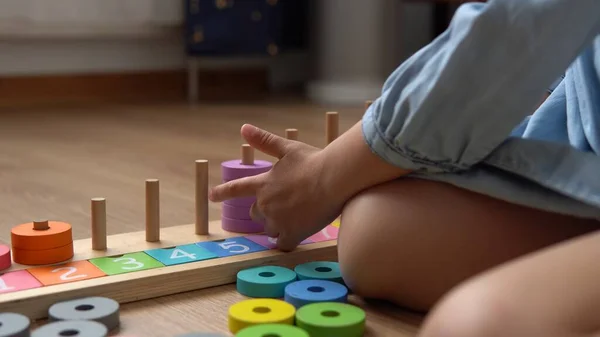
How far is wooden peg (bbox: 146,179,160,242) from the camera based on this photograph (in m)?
0.84

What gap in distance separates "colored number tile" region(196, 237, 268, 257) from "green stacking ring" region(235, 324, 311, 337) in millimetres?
203

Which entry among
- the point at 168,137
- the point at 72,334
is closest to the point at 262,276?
the point at 72,334

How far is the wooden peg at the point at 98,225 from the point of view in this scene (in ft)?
2.63

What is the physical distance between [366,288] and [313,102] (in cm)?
188

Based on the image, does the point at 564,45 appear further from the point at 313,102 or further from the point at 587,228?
the point at 313,102

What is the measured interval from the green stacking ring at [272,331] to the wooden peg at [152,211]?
265 mm

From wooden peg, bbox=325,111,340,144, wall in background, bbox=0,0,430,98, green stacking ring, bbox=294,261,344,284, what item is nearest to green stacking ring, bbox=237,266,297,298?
green stacking ring, bbox=294,261,344,284

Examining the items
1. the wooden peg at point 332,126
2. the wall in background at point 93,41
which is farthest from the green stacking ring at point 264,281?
the wall in background at point 93,41

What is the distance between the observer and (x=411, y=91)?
0.63 m

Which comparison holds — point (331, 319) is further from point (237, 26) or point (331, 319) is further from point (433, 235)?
point (237, 26)

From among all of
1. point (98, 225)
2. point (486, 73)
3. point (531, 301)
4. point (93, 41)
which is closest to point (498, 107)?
point (486, 73)

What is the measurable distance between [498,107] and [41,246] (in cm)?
45

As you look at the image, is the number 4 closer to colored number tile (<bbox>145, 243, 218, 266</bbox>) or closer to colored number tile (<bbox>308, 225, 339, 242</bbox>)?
colored number tile (<bbox>145, 243, 218, 266</bbox>)

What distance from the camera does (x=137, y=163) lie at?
1458 millimetres
